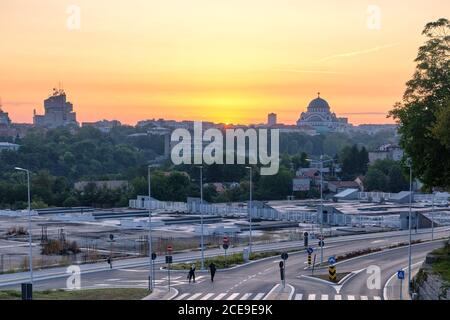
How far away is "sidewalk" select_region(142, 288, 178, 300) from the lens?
25522 mm

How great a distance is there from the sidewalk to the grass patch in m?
0.26

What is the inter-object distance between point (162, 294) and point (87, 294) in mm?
2840

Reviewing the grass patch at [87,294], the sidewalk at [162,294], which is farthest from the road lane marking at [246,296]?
the grass patch at [87,294]

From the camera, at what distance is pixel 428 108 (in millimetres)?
32531

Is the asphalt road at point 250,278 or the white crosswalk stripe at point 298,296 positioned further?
the asphalt road at point 250,278

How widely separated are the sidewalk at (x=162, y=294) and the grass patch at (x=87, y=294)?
262 millimetres

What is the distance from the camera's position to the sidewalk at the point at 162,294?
2552 centimetres

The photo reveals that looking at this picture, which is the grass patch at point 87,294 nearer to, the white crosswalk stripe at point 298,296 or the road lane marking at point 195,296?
the road lane marking at point 195,296

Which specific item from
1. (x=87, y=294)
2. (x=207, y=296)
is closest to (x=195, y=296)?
(x=207, y=296)

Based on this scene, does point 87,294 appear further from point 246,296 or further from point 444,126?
point 444,126

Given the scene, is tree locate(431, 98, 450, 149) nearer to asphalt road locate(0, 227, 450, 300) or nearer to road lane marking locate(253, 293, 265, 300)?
asphalt road locate(0, 227, 450, 300)

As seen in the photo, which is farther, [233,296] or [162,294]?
[162,294]

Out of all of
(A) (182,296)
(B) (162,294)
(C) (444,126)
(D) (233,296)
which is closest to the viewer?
(D) (233,296)

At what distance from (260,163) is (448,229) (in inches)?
2247
